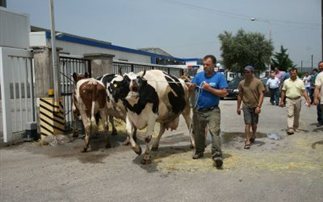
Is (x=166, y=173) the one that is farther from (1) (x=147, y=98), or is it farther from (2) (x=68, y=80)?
(2) (x=68, y=80)

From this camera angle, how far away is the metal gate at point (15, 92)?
11078 mm

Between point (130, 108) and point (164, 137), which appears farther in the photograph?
point (164, 137)

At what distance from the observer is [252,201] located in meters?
5.94

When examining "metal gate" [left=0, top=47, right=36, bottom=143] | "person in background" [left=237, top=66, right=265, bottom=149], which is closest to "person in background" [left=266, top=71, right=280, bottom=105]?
"person in background" [left=237, top=66, right=265, bottom=149]

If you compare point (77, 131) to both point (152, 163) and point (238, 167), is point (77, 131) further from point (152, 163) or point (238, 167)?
point (238, 167)

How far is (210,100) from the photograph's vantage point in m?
8.14

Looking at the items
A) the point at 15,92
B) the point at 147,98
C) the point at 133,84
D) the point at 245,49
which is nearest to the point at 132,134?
the point at 147,98

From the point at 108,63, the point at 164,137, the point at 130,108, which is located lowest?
the point at 164,137

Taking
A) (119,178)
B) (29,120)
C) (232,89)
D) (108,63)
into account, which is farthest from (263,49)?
(119,178)

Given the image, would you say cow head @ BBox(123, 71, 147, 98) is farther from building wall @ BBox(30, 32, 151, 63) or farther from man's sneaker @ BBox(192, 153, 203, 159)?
building wall @ BBox(30, 32, 151, 63)

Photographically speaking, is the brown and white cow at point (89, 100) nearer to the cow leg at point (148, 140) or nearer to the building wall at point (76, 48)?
the cow leg at point (148, 140)

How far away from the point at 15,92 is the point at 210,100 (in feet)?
19.4

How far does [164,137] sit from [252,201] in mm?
6120

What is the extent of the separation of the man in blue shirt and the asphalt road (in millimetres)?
526
